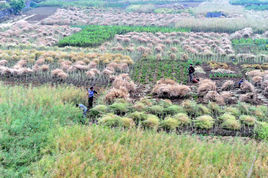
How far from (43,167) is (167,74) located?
395 inches

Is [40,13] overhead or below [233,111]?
overhead

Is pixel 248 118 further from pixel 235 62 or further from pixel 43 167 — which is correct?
pixel 235 62

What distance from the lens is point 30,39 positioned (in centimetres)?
2325

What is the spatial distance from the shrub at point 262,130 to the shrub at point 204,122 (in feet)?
4.71

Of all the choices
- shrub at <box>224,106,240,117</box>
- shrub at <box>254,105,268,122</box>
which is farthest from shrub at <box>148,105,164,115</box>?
shrub at <box>254,105,268,122</box>

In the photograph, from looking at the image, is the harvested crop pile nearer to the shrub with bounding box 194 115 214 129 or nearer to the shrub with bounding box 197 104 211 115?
the shrub with bounding box 197 104 211 115

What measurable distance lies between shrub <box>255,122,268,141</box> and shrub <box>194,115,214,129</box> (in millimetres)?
1437

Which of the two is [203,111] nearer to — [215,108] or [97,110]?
[215,108]

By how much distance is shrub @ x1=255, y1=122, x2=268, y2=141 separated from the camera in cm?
790

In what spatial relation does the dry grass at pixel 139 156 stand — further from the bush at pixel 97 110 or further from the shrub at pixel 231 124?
the bush at pixel 97 110

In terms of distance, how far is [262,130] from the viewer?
26.5ft

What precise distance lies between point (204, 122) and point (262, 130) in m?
1.81

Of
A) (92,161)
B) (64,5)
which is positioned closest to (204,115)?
(92,161)

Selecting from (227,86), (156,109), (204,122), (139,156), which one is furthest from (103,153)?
(227,86)
